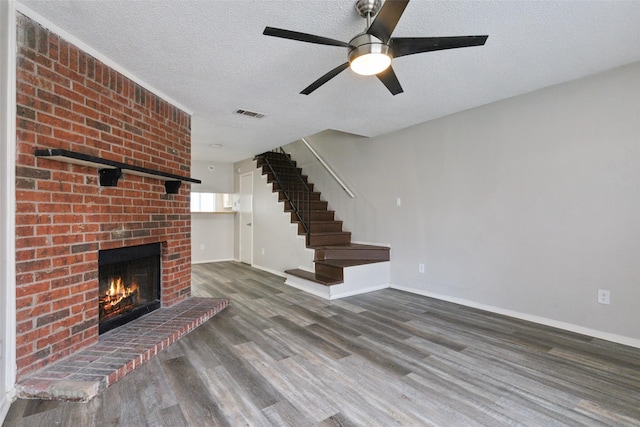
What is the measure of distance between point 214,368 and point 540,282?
10.5ft

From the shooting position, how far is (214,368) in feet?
7.11

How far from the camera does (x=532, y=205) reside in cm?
311

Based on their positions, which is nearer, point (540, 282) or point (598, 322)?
point (598, 322)

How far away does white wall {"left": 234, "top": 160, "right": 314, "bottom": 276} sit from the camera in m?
5.00

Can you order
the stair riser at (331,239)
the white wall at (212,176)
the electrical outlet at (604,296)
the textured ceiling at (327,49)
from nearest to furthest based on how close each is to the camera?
1. the textured ceiling at (327,49)
2. the electrical outlet at (604,296)
3. the stair riser at (331,239)
4. the white wall at (212,176)

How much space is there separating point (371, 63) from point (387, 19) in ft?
0.94

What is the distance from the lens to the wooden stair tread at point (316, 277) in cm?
398

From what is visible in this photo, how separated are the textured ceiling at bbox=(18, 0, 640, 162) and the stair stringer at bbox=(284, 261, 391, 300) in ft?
7.06

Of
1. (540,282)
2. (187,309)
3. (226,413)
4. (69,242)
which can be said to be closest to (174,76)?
(69,242)

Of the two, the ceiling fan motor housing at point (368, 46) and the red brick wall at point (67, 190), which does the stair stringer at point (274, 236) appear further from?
the ceiling fan motor housing at point (368, 46)

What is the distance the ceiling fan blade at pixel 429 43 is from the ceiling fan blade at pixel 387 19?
0.28 ft

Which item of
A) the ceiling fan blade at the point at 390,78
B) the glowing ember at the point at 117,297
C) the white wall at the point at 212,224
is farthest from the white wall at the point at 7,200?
the white wall at the point at 212,224

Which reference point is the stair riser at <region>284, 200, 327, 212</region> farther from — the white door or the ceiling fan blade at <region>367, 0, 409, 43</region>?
the ceiling fan blade at <region>367, 0, 409, 43</region>

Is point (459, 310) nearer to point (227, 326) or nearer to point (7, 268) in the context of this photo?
point (227, 326)
